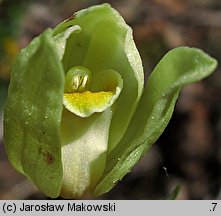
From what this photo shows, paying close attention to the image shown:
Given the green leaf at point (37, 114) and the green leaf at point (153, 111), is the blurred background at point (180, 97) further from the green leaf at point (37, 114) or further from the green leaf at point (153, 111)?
the green leaf at point (37, 114)

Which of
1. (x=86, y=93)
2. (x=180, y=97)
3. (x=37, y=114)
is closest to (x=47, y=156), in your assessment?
(x=37, y=114)

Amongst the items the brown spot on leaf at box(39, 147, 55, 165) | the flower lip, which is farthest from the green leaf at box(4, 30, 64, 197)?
the flower lip

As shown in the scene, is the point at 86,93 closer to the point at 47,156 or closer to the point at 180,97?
the point at 47,156

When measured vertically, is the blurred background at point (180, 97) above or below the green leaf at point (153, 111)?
below

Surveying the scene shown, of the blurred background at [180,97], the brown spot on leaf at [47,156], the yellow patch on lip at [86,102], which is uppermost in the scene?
the yellow patch on lip at [86,102]

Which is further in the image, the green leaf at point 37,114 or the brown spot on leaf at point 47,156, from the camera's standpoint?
the brown spot on leaf at point 47,156

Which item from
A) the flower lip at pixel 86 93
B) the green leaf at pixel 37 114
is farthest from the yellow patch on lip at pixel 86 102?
the green leaf at pixel 37 114
